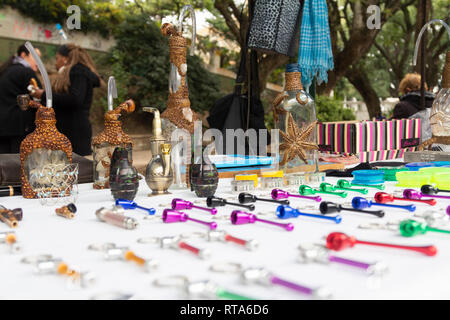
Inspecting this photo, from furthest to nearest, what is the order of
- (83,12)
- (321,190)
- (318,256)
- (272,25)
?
(83,12) → (272,25) → (321,190) → (318,256)

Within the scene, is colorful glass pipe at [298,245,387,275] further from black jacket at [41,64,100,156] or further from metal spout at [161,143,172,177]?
black jacket at [41,64,100,156]

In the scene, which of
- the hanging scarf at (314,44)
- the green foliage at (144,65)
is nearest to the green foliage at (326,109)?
the green foliage at (144,65)

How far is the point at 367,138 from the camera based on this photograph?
7.23ft

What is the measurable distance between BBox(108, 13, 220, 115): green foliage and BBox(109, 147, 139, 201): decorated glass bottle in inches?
256

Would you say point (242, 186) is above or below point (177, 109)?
below

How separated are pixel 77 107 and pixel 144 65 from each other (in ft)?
15.8

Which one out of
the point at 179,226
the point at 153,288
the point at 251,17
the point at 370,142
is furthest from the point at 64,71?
the point at 153,288

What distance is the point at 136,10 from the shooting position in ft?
27.3

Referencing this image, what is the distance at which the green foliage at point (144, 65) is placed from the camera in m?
7.56

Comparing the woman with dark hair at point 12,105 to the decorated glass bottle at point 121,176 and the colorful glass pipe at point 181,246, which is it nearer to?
the decorated glass bottle at point 121,176

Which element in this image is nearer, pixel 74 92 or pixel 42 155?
pixel 42 155

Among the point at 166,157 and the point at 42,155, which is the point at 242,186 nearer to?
the point at 166,157

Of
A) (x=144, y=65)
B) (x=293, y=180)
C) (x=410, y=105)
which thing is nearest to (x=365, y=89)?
(x=144, y=65)
